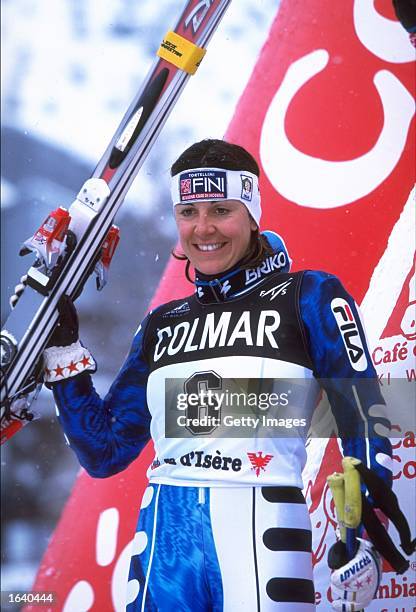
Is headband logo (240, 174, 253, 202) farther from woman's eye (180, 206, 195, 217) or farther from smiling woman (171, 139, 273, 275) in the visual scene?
woman's eye (180, 206, 195, 217)

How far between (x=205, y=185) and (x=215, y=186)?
0.02 metres

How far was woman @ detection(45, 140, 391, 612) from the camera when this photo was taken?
1.66 metres

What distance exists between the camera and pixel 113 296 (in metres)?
2.58

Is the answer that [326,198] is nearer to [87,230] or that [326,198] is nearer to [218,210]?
[218,210]

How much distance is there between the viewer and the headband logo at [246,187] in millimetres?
1896

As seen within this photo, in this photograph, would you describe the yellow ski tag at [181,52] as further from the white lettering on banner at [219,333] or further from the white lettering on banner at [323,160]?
the white lettering on banner at [219,333]

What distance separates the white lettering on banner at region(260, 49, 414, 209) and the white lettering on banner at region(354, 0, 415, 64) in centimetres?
6

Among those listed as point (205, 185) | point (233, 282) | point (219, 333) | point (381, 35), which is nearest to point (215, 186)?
point (205, 185)

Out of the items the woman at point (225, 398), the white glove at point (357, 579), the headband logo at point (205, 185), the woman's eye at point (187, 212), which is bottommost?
the white glove at point (357, 579)

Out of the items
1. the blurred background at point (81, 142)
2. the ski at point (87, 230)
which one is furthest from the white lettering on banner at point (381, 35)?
the ski at point (87, 230)

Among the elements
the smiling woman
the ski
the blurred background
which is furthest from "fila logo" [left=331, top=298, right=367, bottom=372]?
the blurred background

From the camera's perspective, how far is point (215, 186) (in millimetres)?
1870

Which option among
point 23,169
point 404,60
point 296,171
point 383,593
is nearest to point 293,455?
point 383,593

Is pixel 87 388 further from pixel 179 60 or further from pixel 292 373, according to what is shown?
pixel 179 60
